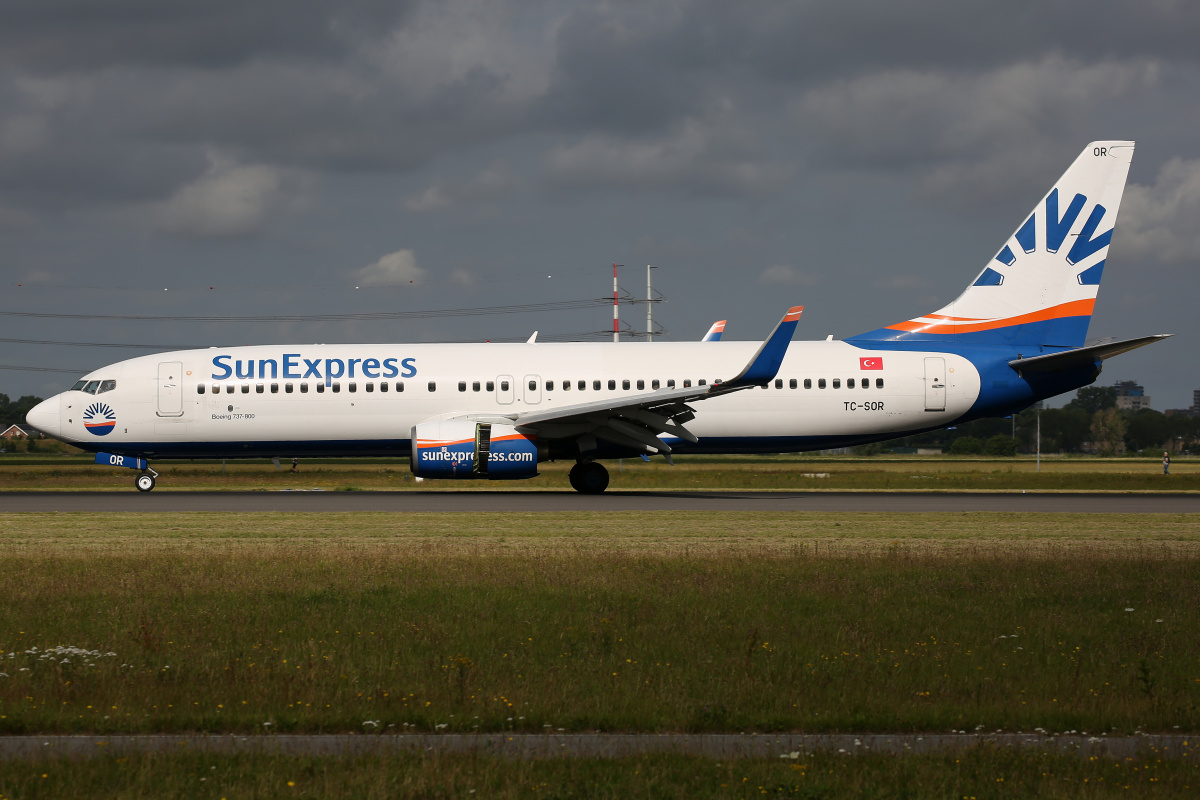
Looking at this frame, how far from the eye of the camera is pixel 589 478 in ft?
92.0

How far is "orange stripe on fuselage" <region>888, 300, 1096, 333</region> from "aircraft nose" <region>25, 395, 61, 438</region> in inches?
933

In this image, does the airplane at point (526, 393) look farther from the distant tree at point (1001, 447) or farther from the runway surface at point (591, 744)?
the distant tree at point (1001, 447)

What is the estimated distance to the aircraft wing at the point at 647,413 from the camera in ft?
80.4

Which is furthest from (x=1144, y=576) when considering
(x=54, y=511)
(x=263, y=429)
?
(x=263, y=429)

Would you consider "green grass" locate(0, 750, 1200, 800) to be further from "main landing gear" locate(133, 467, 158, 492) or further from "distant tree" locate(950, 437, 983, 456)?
"distant tree" locate(950, 437, 983, 456)

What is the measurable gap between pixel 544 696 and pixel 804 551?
8.09 metres

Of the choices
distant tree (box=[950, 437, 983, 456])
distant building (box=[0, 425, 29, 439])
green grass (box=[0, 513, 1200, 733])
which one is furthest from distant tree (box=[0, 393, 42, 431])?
green grass (box=[0, 513, 1200, 733])

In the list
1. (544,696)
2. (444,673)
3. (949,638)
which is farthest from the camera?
(949,638)

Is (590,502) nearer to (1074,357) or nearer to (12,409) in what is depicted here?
(1074,357)

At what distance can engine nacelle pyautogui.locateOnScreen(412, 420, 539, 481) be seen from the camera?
83.7ft

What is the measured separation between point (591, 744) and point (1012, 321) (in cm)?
2720

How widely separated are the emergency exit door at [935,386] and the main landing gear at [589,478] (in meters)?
9.19

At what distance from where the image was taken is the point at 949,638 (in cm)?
899

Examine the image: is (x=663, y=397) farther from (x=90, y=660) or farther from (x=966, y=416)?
(x=90, y=660)
